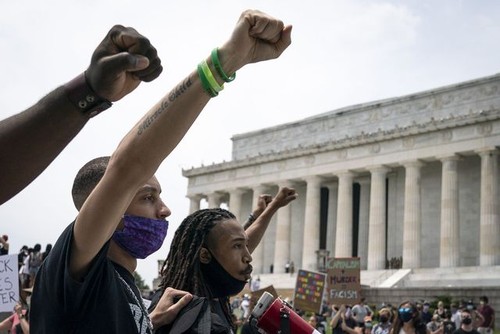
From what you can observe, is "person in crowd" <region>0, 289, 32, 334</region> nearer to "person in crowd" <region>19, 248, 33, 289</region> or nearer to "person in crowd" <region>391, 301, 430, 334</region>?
"person in crowd" <region>391, 301, 430, 334</region>

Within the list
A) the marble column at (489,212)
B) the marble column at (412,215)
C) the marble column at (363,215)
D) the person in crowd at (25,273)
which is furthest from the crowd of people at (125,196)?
the marble column at (363,215)

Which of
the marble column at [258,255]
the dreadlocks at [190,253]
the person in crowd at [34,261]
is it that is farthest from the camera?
the marble column at [258,255]

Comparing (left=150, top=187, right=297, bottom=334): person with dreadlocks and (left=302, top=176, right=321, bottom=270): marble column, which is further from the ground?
(left=302, top=176, right=321, bottom=270): marble column

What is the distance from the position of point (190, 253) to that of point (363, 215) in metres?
54.2

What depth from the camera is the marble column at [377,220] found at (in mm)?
52250

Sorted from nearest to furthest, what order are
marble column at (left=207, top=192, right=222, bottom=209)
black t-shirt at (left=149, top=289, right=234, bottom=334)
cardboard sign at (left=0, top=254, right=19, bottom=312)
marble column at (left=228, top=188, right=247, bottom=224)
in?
black t-shirt at (left=149, top=289, right=234, bottom=334) < cardboard sign at (left=0, top=254, right=19, bottom=312) < marble column at (left=228, top=188, right=247, bottom=224) < marble column at (left=207, top=192, right=222, bottom=209)

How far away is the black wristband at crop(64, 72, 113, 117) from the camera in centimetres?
210

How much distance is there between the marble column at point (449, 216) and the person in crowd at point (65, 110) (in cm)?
4766

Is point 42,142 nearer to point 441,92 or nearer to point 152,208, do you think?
point 152,208

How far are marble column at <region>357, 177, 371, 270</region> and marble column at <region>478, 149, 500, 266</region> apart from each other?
11.2 metres

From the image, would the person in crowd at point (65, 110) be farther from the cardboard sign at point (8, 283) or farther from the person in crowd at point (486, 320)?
the person in crowd at point (486, 320)

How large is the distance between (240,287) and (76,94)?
7.24ft

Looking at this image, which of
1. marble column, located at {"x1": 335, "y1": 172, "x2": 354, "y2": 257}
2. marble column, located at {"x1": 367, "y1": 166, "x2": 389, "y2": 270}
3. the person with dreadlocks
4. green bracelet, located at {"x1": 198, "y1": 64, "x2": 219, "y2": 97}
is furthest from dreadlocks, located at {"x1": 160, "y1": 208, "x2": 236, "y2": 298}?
marble column, located at {"x1": 335, "y1": 172, "x2": 354, "y2": 257}

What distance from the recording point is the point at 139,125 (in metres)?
2.49
